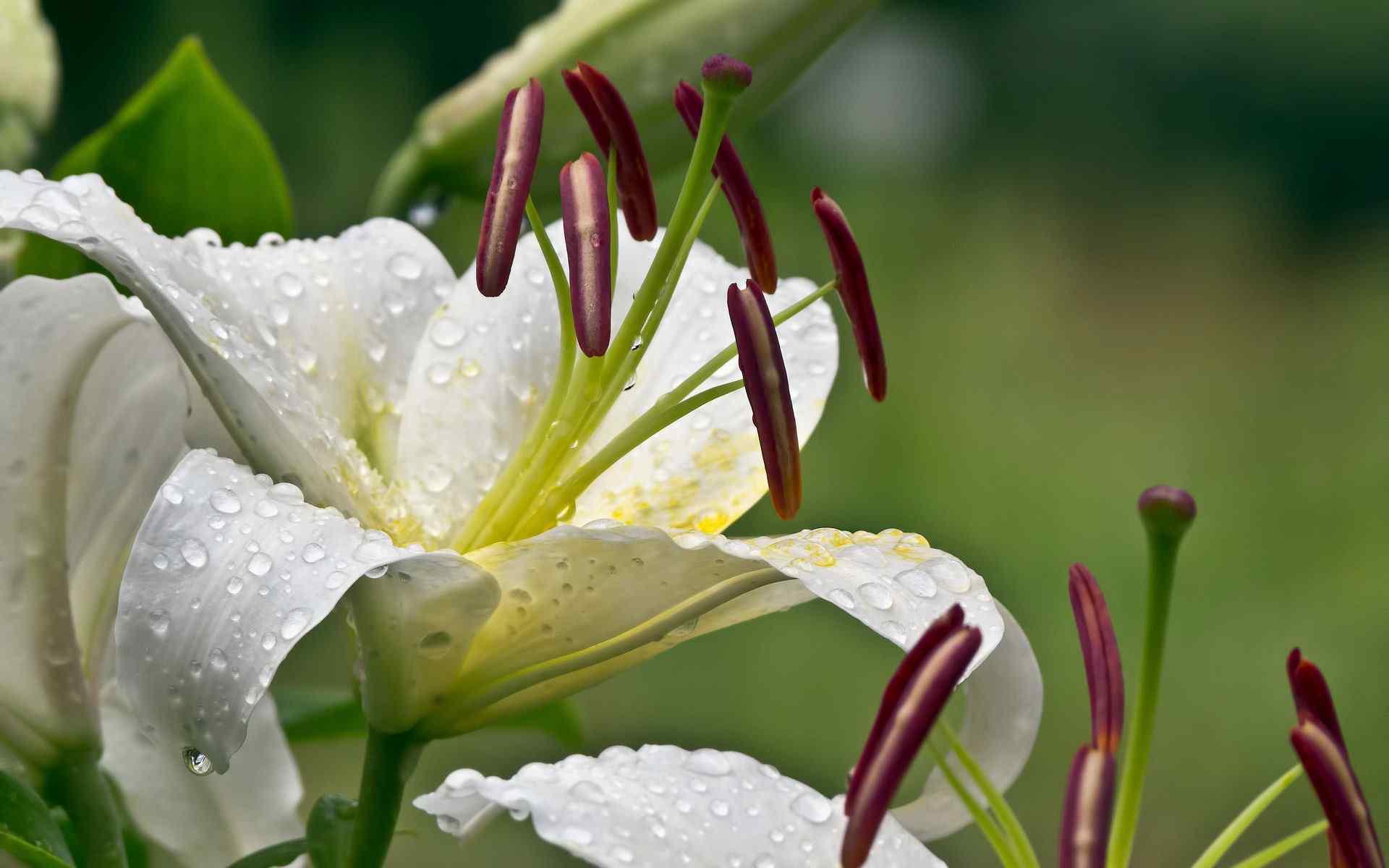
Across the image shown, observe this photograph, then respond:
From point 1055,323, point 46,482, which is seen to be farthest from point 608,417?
point 1055,323

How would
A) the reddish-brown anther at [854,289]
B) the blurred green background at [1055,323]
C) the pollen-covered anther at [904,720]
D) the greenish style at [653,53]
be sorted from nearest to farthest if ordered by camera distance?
the pollen-covered anther at [904,720], the reddish-brown anther at [854,289], the greenish style at [653,53], the blurred green background at [1055,323]

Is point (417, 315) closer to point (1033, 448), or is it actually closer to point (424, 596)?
point (424, 596)

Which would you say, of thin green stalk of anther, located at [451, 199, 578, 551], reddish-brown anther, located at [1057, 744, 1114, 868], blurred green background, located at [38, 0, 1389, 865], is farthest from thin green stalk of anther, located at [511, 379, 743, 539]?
blurred green background, located at [38, 0, 1389, 865]

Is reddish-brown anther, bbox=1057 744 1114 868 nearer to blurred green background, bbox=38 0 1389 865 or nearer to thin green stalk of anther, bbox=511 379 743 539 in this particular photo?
thin green stalk of anther, bbox=511 379 743 539

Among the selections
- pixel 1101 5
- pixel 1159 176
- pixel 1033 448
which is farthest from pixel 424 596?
pixel 1101 5

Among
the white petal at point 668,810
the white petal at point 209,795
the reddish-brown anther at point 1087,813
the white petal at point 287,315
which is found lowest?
the white petal at point 209,795

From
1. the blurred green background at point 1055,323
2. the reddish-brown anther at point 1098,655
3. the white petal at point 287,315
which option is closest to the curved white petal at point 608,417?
the white petal at point 287,315

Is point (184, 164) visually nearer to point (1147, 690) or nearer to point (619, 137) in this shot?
point (619, 137)

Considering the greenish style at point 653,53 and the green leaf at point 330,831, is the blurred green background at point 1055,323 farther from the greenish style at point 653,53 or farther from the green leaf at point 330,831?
the green leaf at point 330,831
